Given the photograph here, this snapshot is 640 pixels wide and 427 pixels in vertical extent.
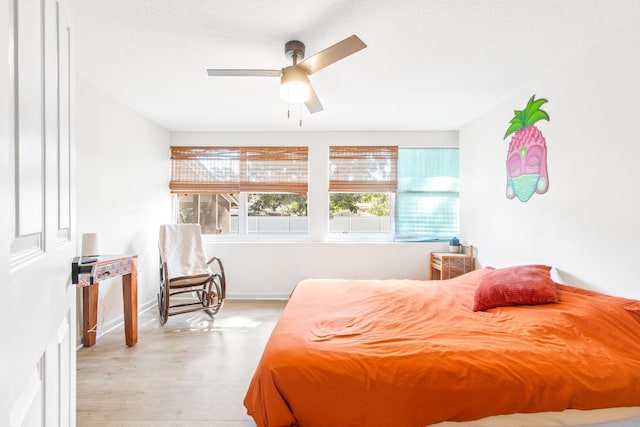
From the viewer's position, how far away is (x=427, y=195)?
3988 millimetres

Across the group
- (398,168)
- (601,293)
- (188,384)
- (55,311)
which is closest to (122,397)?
(188,384)

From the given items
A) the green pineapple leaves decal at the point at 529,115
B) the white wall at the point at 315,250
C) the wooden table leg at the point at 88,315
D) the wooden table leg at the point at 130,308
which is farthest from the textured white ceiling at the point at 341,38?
the wooden table leg at the point at 88,315

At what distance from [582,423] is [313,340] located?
4.00ft

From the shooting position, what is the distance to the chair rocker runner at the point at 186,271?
10.4 ft

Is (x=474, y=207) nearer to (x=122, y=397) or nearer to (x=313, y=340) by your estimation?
(x=313, y=340)

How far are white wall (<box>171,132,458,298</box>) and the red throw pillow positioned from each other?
1.72 metres

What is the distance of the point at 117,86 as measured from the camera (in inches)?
105

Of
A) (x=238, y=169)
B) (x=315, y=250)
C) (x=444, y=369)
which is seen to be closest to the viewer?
(x=444, y=369)

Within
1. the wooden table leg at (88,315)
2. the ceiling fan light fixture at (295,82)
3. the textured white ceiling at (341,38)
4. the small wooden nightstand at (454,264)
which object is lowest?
the wooden table leg at (88,315)

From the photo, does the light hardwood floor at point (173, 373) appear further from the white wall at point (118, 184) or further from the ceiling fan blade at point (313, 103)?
the ceiling fan blade at point (313, 103)

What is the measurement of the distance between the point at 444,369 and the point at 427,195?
297 cm

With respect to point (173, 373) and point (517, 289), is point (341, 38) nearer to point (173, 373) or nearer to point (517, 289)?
point (517, 289)

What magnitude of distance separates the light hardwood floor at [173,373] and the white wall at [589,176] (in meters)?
2.46

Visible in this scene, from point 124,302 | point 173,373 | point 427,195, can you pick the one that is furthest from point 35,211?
point 427,195
